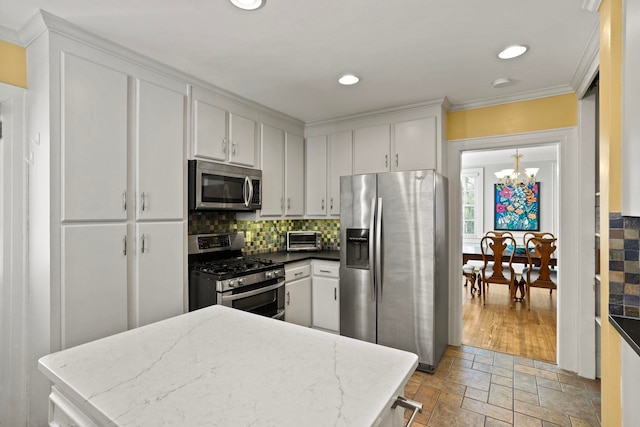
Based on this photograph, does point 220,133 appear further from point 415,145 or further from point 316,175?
point 415,145

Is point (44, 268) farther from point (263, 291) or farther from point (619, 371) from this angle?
point (619, 371)

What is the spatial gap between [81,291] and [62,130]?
3.12 ft

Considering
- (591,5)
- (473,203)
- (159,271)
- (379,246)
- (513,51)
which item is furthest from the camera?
(473,203)

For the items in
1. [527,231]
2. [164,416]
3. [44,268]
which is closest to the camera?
[164,416]

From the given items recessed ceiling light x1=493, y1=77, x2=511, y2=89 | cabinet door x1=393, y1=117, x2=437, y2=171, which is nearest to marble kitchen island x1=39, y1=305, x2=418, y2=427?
cabinet door x1=393, y1=117, x2=437, y2=171

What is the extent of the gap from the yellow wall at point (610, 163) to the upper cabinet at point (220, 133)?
8.54 ft

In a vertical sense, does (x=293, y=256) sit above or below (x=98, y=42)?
below

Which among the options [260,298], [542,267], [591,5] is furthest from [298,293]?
[542,267]

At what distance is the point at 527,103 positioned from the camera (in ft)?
9.61

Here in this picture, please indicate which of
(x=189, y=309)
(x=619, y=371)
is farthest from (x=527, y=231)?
(x=189, y=309)

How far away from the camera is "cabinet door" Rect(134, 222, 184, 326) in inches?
87.7

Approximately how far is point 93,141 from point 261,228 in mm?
1974

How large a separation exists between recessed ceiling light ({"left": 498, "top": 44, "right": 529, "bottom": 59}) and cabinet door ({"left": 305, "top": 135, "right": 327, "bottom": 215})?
2.01m

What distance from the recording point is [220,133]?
285 centimetres
